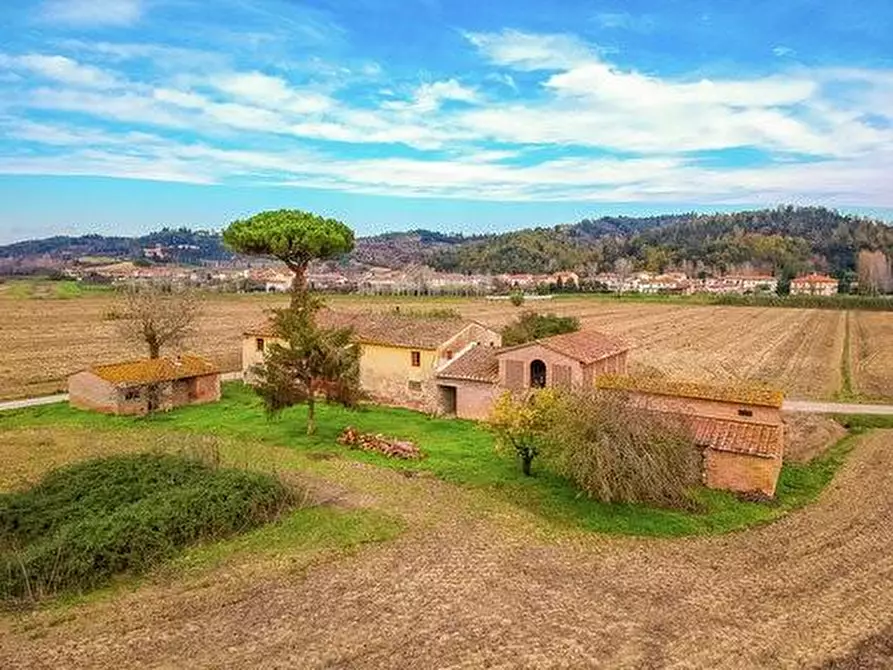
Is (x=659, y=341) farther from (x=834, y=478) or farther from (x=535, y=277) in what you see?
(x=535, y=277)

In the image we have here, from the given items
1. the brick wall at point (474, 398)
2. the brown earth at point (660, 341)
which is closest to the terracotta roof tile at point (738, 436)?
the brick wall at point (474, 398)

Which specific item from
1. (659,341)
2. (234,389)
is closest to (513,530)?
(234,389)

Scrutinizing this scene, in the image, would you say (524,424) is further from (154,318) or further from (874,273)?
(874,273)

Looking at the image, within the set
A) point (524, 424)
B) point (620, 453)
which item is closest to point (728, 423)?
point (620, 453)

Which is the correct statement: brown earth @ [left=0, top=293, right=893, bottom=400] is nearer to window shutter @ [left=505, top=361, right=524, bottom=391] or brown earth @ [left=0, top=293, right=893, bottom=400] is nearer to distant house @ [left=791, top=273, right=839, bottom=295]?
window shutter @ [left=505, top=361, right=524, bottom=391]

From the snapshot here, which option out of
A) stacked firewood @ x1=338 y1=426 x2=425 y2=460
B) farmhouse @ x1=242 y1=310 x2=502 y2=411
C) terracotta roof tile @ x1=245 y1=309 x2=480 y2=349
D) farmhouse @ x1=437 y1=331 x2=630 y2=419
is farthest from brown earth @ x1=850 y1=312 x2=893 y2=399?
stacked firewood @ x1=338 y1=426 x2=425 y2=460

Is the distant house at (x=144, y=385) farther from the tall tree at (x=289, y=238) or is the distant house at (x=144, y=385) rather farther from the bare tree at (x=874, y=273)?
the bare tree at (x=874, y=273)
